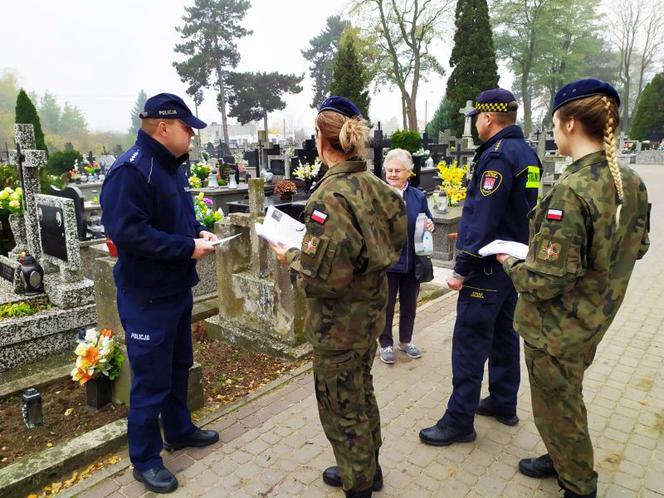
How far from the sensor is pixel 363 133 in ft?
7.11

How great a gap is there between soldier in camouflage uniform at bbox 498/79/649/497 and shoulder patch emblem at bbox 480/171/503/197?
0.46 meters

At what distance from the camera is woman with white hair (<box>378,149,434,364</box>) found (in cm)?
398

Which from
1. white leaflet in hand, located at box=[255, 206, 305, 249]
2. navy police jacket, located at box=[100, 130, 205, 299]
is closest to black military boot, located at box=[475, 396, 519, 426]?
white leaflet in hand, located at box=[255, 206, 305, 249]

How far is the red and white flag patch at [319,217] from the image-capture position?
202cm

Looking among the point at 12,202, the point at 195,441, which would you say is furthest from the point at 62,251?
the point at 195,441

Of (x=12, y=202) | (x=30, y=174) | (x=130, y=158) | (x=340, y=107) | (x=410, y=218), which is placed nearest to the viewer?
(x=340, y=107)

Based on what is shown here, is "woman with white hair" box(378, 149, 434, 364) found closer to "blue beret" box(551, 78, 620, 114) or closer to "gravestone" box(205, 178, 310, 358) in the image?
"gravestone" box(205, 178, 310, 358)

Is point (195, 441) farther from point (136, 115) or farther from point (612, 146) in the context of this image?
point (136, 115)

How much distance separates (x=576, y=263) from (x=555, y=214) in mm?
224

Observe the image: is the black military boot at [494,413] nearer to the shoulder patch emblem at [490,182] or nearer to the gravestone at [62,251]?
the shoulder patch emblem at [490,182]

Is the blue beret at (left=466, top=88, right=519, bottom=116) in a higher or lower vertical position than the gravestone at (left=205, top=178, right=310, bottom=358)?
higher

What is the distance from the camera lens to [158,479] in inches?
104

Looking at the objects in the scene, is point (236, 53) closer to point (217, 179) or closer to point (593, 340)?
point (217, 179)

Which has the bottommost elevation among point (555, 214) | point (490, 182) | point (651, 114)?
point (555, 214)
